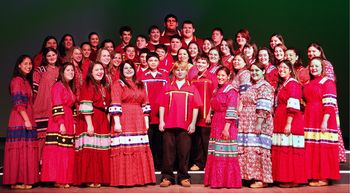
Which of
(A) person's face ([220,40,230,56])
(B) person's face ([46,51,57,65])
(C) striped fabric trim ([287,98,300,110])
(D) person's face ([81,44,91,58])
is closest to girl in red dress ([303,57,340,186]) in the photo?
(C) striped fabric trim ([287,98,300,110])

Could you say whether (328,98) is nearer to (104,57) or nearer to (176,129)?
(176,129)

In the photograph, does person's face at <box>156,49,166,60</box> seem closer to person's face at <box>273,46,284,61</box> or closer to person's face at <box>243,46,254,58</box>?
person's face at <box>243,46,254,58</box>

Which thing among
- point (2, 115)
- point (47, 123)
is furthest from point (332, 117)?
point (2, 115)

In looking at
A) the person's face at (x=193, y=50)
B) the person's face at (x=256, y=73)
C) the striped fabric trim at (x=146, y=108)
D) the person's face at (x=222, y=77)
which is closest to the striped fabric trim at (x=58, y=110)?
the striped fabric trim at (x=146, y=108)

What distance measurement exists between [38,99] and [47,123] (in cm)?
29

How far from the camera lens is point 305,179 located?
21.6ft

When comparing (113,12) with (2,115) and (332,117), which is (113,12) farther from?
(332,117)

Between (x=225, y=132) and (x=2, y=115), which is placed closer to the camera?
(x=225, y=132)

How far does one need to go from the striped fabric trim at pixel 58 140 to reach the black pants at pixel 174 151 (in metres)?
1.02

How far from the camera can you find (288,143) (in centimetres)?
653

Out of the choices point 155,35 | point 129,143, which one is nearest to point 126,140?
point 129,143

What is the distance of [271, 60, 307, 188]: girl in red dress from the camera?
21.3 ft

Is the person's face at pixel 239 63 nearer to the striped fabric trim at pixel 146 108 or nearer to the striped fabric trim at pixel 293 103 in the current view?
the striped fabric trim at pixel 293 103

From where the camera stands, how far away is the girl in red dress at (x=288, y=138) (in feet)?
21.3
